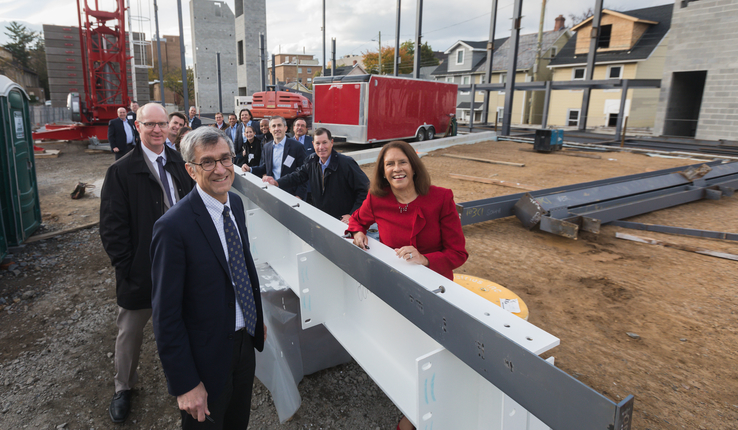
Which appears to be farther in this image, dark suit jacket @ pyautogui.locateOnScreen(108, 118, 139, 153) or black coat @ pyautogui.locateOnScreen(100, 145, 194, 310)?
dark suit jacket @ pyautogui.locateOnScreen(108, 118, 139, 153)

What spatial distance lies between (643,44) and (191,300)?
3769 centimetres

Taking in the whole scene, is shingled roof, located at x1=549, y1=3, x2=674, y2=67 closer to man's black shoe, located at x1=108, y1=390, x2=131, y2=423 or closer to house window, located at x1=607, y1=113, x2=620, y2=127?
house window, located at x1=607, y1=113, x2=620, y2=127

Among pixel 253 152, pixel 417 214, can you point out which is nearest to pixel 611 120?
pixel 253 152

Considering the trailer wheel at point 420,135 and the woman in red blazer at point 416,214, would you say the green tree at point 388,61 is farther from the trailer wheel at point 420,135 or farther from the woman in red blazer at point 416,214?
the woman in red blazer at point 416,214

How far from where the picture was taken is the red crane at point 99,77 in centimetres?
1798

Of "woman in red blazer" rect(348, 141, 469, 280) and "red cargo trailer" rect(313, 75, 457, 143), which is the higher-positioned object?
"red cargo trailer" rect(313, 75, 457, 143)

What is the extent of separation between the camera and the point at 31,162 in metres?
6.50

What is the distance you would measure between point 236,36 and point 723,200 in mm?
42068

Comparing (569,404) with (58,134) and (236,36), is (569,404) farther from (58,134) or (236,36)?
(236,36)

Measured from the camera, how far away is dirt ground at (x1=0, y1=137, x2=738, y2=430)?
2.77m

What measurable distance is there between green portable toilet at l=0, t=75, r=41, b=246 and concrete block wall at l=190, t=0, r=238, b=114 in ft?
116

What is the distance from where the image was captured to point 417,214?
2402 mm

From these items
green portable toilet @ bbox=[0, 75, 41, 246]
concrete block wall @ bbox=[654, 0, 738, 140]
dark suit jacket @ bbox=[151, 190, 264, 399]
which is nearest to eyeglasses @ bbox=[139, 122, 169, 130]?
dark suit jacket @ bbox=[151, 190, 264, 399]

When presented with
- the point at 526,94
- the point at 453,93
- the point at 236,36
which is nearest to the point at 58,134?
the point at 453,93
